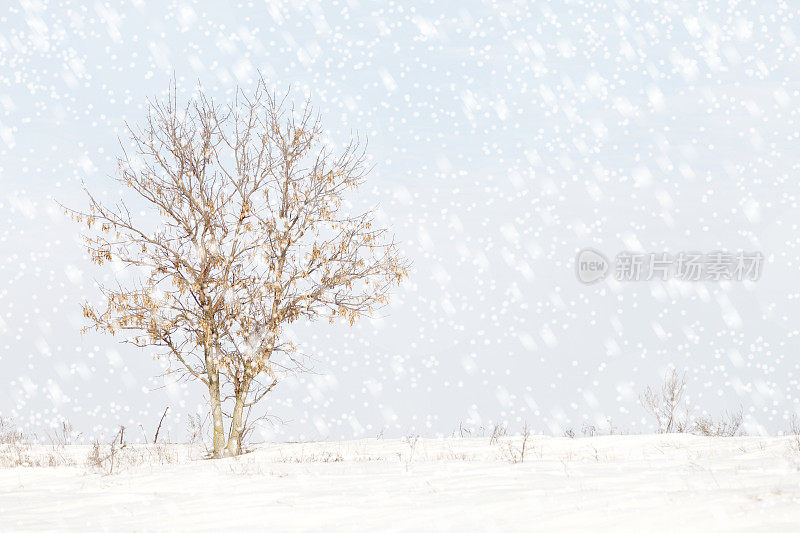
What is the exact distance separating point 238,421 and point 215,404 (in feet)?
2.09

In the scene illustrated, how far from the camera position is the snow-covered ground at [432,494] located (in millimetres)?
6577

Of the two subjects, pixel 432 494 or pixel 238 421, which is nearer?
pixel 432 494

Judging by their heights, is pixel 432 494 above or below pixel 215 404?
below

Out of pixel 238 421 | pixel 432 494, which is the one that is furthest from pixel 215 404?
pixel 432 494

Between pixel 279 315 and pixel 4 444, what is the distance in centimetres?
1004

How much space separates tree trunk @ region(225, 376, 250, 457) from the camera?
1672 cm

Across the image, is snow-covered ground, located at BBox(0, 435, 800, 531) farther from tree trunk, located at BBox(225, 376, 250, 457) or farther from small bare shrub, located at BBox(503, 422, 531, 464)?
tree trunk, located at BBox(225, 376, 250, 457)

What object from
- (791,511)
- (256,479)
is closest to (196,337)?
(256,479)

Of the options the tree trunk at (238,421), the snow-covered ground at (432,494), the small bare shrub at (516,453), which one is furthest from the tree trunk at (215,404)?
the small bare shrub at (516,453)

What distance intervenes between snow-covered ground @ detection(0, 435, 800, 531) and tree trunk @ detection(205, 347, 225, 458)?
3.37 metres

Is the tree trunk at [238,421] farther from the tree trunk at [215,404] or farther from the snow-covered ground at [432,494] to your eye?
the snow-covered ground at [432,494]

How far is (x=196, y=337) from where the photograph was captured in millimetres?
16656

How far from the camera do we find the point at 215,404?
1694cm

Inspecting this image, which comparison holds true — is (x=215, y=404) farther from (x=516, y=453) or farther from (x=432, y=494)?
(x=432, y=494)
